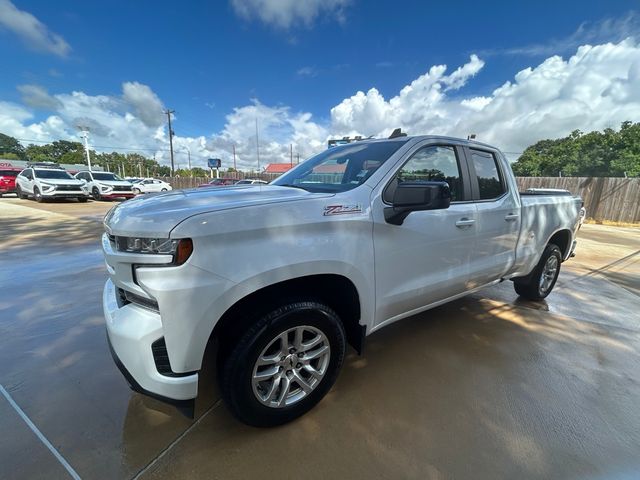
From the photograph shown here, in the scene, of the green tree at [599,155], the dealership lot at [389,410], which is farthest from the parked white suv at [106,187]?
the green tree at [599,155]

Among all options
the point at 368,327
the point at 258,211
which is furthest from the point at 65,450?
the point at 368,327

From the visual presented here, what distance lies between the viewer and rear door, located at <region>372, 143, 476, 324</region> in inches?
85.5

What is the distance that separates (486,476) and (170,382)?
1701 millimetres

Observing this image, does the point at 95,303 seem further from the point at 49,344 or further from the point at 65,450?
the point at 65,450

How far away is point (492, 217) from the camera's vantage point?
296 cm

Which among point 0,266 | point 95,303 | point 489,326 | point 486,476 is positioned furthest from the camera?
point 0,266

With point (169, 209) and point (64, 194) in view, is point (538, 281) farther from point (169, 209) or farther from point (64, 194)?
point (64, 194)

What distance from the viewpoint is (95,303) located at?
3.68 meters

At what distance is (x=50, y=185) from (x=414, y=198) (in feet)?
60.1

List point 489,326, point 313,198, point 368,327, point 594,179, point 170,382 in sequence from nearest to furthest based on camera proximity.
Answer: point 170,382 → point 313,198 → point 368,327 → point 489,326 → point 594,179

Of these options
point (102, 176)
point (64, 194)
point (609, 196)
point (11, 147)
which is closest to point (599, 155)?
point (609, 196)

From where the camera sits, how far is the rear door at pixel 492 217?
2.90m

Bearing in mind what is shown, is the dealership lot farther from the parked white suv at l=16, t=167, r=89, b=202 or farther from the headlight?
the parked white suv at l=16, t=167, r=89, b=202

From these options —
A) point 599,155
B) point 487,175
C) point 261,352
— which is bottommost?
point 261,352
